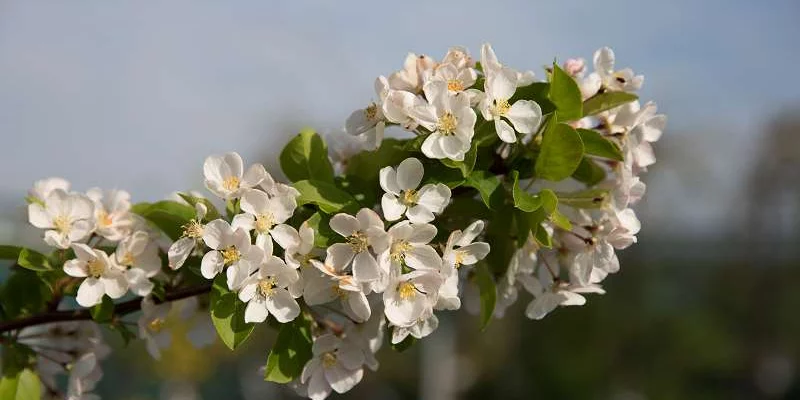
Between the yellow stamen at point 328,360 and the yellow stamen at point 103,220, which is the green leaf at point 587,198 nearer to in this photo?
the yellow stamen at point 328,360

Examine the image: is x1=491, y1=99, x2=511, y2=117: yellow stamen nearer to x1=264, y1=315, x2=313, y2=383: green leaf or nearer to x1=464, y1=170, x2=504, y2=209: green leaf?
x1=464, y1=170, x2=504, y2=209: green leaf

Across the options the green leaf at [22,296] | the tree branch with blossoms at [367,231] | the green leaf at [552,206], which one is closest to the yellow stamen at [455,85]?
the tree branch with blossoms at [367,231]

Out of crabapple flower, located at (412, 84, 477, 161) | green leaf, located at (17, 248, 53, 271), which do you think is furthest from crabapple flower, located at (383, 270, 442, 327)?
green leaf, located at (17, 248, 53, 271)

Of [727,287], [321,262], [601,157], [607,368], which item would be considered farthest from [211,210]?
[727,287]

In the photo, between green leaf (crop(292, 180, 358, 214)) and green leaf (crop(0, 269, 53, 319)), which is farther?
green leaf (crop(0, 269, 53, 319))

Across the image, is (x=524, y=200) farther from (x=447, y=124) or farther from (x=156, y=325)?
(x=156, y=325)

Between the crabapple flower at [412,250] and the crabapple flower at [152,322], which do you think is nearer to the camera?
the crabapple flower at [412,250]

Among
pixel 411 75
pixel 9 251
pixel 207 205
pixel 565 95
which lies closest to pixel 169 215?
pixel 207 205
